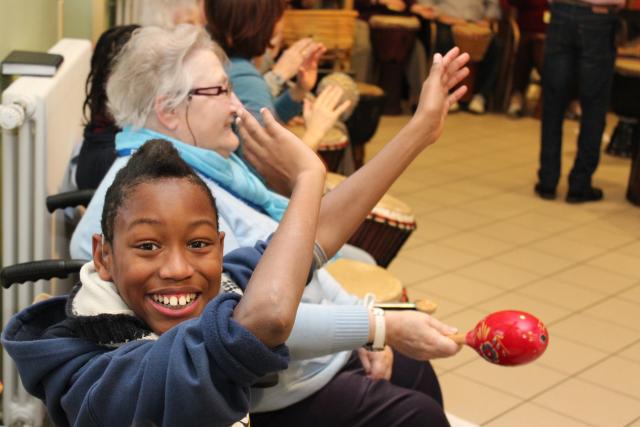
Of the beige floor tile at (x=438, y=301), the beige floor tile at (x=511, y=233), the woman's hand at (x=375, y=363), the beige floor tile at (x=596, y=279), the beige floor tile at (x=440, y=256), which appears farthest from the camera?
the beige floor tile at (x=511, y=233)

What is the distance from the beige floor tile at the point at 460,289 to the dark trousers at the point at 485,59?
13.6 feet

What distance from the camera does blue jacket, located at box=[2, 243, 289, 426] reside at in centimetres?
126

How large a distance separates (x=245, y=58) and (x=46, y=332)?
6.58ft

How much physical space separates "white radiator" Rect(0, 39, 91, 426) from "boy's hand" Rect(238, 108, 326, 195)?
87 centimetres

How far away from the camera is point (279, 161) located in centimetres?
159

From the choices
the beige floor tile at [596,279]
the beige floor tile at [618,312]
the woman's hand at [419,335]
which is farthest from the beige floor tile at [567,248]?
the woman's hand at [419,335]

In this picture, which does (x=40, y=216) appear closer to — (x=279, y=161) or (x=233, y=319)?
(x=279, y=161)

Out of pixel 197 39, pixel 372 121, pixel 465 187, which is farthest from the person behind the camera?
pixel 465 187

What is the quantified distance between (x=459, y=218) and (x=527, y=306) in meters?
1.30

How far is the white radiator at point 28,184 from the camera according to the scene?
236 cm

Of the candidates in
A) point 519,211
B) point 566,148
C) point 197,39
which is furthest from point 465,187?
point 197,39

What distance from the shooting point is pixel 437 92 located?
193 cm

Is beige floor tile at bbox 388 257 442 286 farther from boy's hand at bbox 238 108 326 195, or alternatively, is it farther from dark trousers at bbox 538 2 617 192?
boy's hand at bbox 238 108 326 195

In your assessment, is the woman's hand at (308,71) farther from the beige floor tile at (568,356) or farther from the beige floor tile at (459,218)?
the beige floor tile at (459,218)
